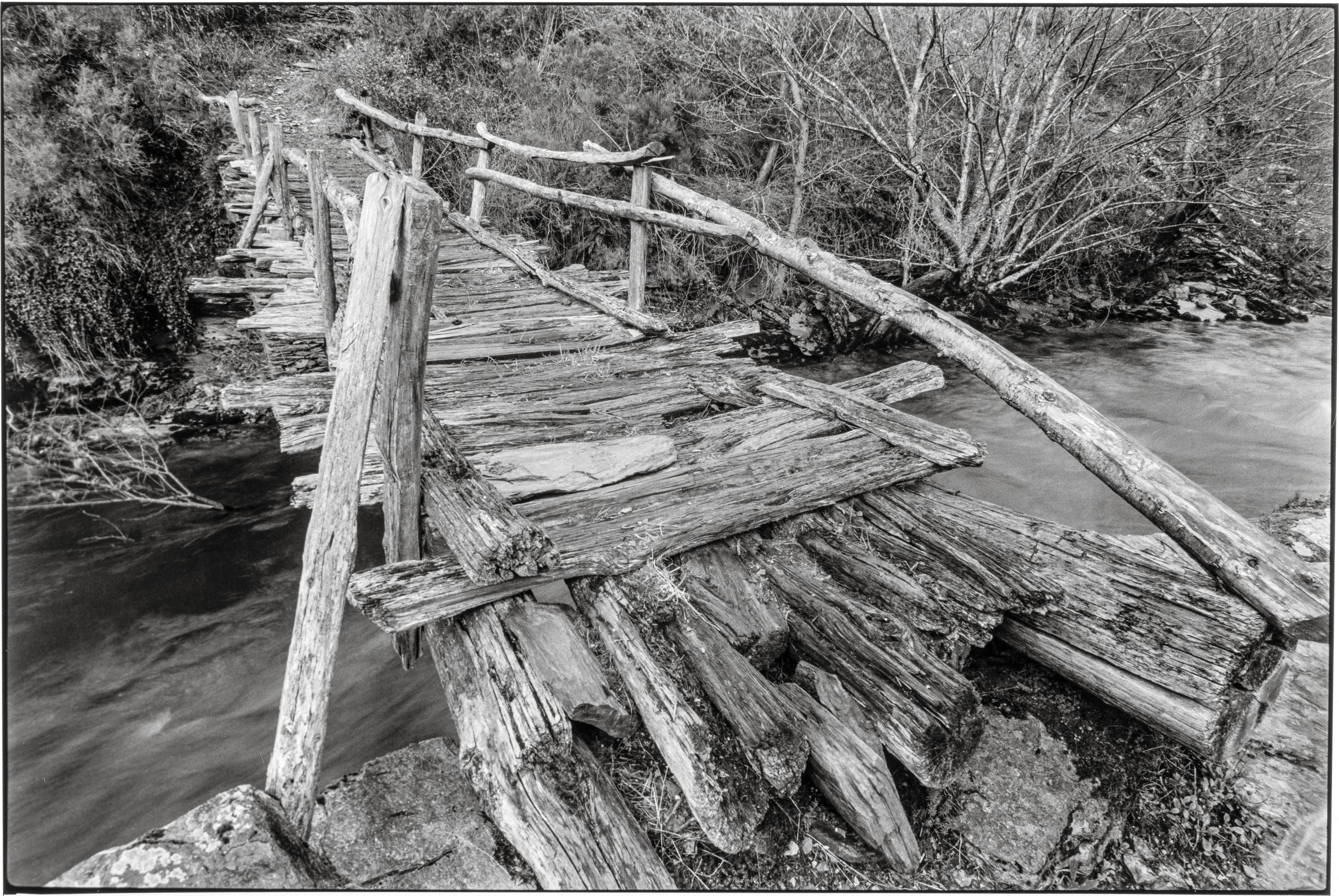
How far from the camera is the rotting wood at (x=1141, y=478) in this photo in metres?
2.08

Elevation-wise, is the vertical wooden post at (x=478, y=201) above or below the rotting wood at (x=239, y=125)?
below

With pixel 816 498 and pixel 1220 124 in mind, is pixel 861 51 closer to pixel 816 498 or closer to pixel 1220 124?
pixel 1220 124

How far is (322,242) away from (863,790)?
16.8 feet

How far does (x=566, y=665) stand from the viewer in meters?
2.21

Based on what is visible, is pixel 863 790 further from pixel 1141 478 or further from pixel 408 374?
pixel 408 374

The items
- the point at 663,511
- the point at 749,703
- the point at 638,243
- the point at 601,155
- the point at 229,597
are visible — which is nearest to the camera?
the point at 749,703

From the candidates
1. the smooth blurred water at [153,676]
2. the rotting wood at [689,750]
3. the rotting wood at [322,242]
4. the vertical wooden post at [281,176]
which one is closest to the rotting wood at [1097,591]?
the rotting wood at [689,750]

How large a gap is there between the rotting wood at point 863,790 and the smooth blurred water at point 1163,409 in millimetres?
2941

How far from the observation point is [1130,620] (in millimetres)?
2449

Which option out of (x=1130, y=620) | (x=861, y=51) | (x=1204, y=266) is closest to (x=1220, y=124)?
(x=1204, y=266)

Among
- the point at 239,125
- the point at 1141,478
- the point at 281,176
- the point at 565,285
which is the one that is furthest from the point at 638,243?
the point at 239,125

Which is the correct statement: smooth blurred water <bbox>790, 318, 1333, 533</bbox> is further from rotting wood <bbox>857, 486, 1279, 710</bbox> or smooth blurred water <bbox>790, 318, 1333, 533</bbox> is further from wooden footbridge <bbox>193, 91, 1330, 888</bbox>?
wooden footbridge <bbox>193, 91, 1330, 888</bbox>

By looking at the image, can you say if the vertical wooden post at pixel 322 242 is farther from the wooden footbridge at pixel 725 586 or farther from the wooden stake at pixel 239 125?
the wooden stake at pixel 239 125

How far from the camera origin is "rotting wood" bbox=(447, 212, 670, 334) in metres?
5.13
